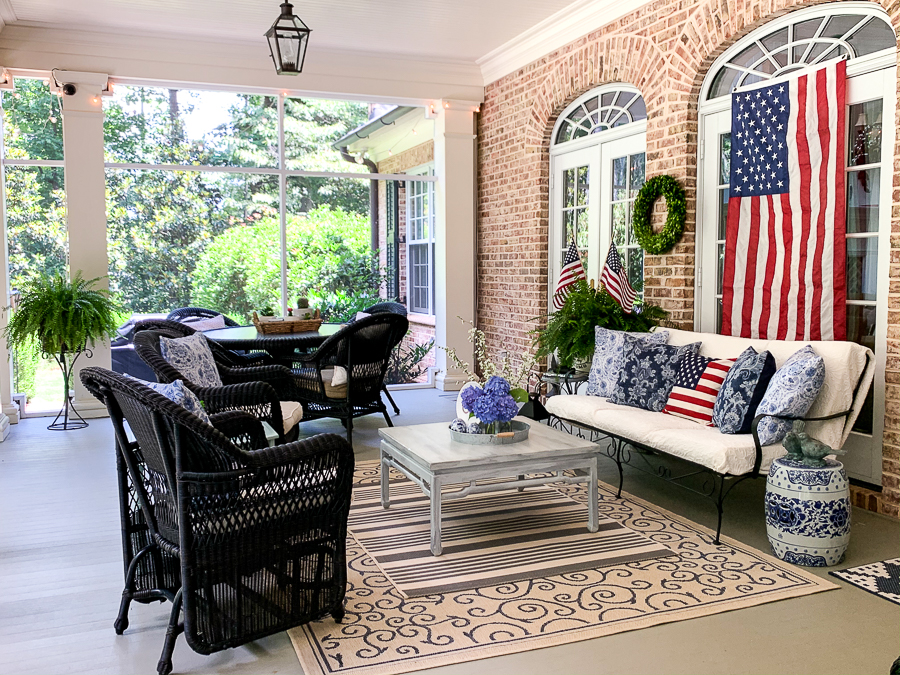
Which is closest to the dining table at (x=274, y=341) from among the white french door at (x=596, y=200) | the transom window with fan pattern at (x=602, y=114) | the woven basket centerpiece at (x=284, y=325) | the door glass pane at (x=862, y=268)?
the woven basket centerpiece at (x=284, y=325)

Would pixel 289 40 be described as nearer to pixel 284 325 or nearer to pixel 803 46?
pixel 284 325

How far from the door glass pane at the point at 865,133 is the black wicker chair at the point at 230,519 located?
3.30 meters

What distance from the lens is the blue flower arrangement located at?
12.5ft

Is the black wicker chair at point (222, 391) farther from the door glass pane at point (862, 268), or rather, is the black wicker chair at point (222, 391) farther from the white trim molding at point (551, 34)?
the white trim molding at point (551, 34)

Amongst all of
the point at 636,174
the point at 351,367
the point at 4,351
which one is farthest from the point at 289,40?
the point at 4,351

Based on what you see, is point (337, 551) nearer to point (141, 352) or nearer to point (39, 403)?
point (141, 352)

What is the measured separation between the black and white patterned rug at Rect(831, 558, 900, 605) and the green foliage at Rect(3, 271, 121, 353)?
567 centimetres

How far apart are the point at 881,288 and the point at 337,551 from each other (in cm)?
314

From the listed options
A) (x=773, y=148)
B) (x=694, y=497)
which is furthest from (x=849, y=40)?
(x=694, y=497)

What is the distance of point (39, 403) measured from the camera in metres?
7.14

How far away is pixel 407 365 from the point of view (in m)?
8.81

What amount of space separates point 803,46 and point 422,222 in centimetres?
481

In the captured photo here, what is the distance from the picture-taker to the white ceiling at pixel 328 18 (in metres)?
6.14

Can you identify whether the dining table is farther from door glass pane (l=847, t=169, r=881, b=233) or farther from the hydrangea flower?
door glass pane (l=847, t=169, r=881, b=233)
